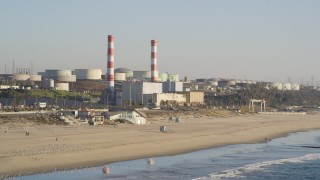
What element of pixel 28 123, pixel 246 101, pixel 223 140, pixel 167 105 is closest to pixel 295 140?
pixel 223 140

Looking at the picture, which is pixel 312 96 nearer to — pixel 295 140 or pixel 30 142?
pixel 295 140

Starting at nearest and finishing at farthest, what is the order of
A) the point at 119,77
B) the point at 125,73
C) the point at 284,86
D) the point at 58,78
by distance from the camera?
1. the point at 58,78
2. the point at 119,77
3. the point at 125,73
4. the point at 284,86

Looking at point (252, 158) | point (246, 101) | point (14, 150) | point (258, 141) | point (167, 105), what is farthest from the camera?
point (246, 101)

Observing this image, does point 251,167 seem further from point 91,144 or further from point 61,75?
point 61,75

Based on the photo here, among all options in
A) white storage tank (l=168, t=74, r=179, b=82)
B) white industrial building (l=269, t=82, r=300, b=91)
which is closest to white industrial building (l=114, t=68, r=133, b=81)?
white storage tank (l=168, t=74, r=179, b=82)

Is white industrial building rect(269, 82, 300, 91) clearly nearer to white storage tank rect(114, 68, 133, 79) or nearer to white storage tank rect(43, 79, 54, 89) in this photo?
white storage tank rect(114, 68, 133, 79)

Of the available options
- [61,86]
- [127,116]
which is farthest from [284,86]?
[127,116]

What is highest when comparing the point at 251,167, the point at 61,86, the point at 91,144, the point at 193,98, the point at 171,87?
the point at 171,87
